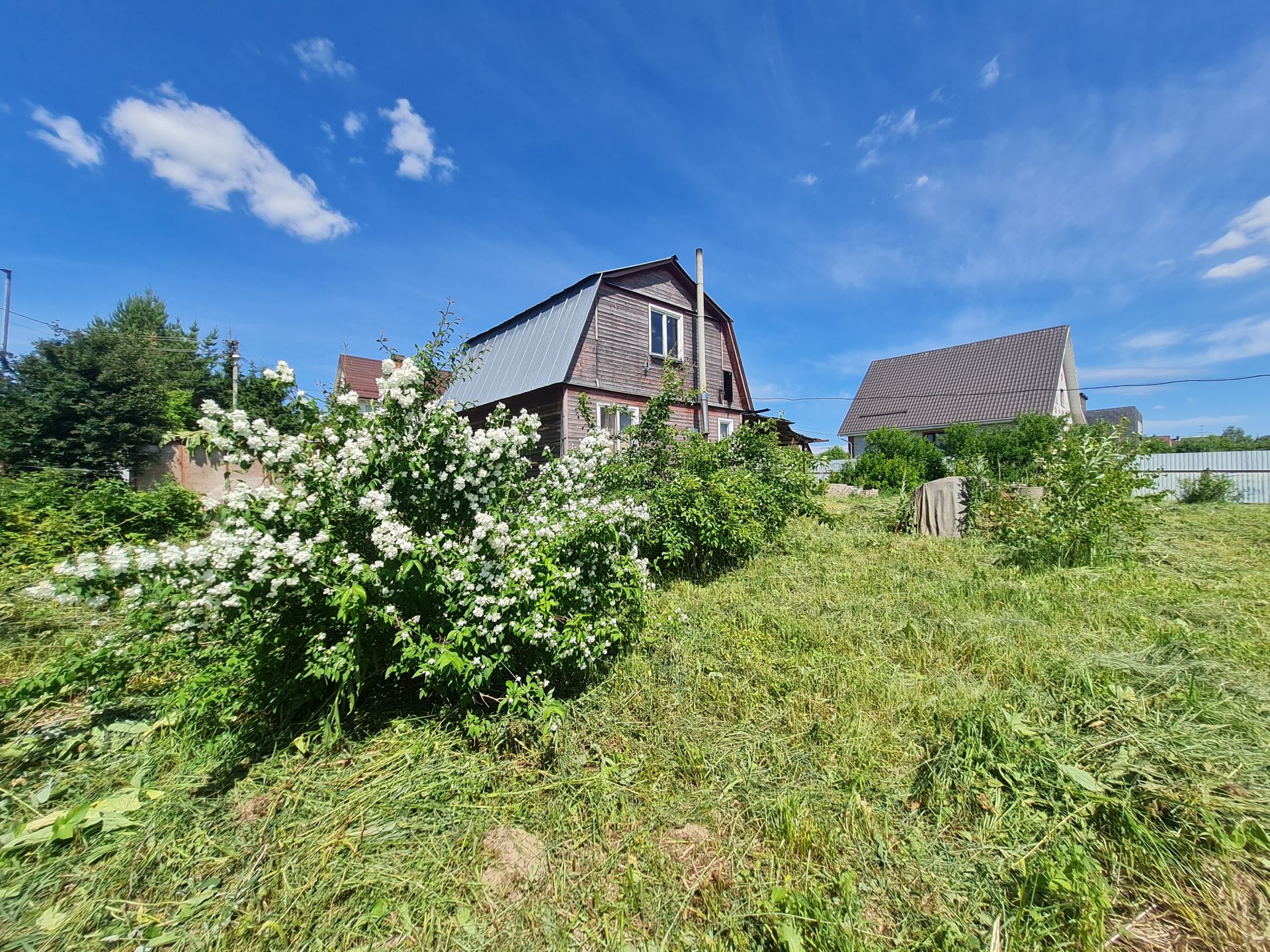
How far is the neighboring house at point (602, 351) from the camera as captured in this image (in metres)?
11.6

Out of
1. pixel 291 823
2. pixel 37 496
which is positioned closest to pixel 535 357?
pixel 37 496

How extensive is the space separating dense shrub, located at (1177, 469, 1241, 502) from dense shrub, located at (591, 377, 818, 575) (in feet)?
40.4

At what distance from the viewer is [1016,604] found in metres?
4.41

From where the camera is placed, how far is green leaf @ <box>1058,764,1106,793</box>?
1.98m

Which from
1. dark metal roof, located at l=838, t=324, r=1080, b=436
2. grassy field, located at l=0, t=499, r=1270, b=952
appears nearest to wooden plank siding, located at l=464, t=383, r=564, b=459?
grassy field, located at l=0, t=499, r=1270, b=952

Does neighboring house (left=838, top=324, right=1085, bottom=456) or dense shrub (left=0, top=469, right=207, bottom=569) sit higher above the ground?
neighboring house (left=838, top=324, right=1085, bottom=456)

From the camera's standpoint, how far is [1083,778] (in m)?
2.00

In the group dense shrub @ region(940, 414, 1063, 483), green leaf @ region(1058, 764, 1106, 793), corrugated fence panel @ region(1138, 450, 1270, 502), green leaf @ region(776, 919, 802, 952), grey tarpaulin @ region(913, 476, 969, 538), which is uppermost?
dense shrub @ region(940, 414, 1063, 483)

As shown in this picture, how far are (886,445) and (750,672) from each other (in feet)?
55.5

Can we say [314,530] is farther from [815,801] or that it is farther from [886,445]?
[886,445]

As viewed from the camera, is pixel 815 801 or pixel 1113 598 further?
pixel 1113 598

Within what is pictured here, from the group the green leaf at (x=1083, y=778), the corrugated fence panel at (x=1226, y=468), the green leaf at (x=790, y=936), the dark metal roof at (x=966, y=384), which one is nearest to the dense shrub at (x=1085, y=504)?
the green leaf at (x=1083, y=778)

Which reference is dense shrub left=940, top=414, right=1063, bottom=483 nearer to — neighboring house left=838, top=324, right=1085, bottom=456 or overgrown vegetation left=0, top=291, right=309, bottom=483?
neighboring house left=838, top=324, right=1085, bottom=456

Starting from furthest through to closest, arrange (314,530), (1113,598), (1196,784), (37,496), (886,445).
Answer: (886,445) → (37,496) → (1113,598) → (314,530) → (1196,784)
